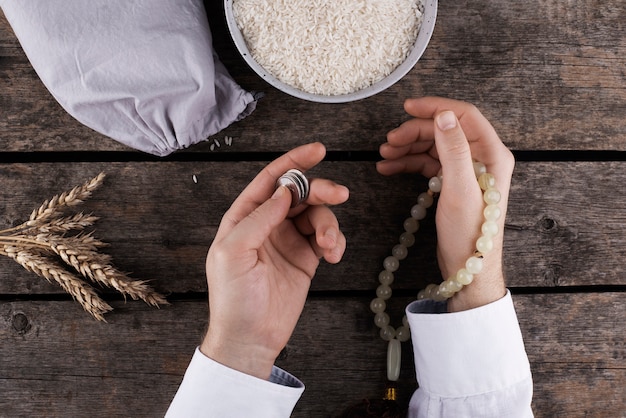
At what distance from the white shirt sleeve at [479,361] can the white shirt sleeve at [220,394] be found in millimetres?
228

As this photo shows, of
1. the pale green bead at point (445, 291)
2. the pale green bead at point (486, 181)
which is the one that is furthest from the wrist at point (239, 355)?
the pale green bead at point (486, 181)

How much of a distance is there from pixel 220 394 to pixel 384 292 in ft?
0.99

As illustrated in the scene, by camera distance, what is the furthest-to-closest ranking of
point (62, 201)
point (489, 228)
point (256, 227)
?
point (62, 201) < point (489, 228) < point (256, 227)

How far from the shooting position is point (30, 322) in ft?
2.97

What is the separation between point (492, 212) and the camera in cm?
76

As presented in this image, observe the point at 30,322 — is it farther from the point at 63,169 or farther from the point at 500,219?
the point at 500,219

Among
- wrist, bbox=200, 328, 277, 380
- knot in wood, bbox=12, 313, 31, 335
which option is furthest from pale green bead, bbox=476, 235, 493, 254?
knot in wood, bbox=12, 313, 31, 335

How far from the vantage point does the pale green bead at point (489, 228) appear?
0.76 meters

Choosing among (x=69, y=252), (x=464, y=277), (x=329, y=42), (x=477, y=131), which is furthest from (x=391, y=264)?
(x=69, y=252)

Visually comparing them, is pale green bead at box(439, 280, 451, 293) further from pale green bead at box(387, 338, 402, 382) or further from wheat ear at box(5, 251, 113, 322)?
wheat ear at box(5, 251, 113, 322)

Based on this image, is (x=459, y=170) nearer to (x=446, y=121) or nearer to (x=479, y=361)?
(x=446, y=121)

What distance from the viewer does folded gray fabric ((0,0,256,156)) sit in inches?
29.7

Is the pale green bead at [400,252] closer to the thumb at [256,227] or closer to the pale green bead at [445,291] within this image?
the pale green bead at [445,291]

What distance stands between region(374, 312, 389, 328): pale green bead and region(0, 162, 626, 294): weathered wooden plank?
5 centimetres
